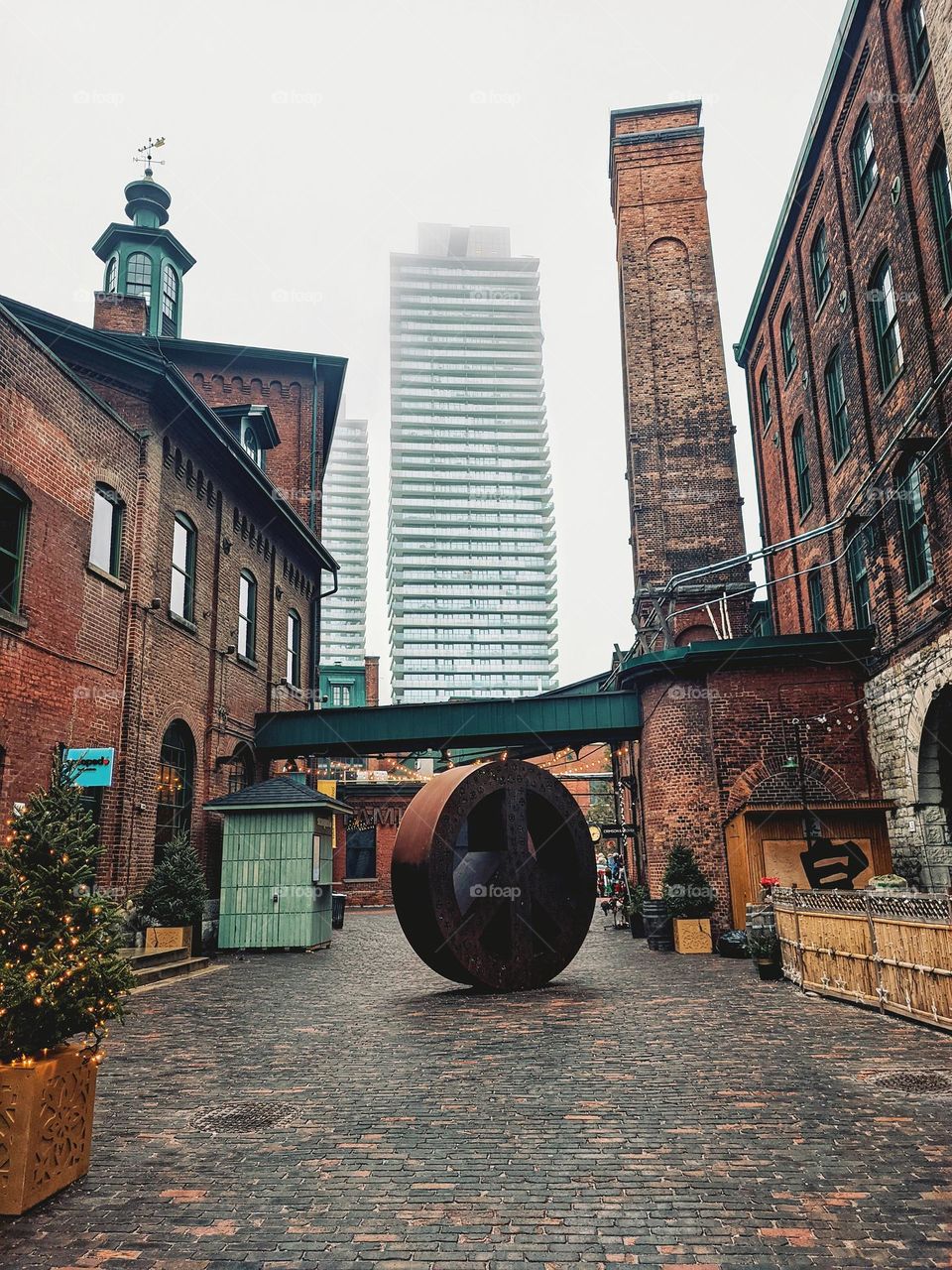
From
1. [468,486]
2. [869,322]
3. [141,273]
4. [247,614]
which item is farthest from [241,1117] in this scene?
[468,486]

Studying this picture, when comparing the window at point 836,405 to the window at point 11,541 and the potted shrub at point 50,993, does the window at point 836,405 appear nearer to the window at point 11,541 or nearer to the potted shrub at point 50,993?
the window at point 11,541

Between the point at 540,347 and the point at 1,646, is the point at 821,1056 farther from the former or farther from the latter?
the point at 540,347

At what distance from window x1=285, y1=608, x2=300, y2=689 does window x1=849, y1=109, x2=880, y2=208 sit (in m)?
17.3

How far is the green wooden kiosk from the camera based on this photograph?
17.8 meters

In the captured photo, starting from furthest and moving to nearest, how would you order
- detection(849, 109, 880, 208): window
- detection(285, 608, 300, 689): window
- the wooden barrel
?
detection(285, 608, 300, 689): window < detection(849, 109, 880, 208): window < the wooden barrel

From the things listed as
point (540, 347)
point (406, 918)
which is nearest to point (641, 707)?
point (406, 918)

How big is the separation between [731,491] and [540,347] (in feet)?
494

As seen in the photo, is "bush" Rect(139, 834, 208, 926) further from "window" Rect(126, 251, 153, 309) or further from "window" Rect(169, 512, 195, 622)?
"window" Rect(126, 251, 153, 309)

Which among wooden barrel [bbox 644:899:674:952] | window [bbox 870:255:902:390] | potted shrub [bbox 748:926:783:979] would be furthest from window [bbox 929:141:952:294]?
wooden barrel [bbox 644:899:674:952]

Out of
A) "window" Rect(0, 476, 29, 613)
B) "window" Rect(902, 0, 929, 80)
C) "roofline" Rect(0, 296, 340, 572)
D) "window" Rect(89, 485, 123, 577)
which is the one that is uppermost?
"window" Rect(902, 0, 929, 80)

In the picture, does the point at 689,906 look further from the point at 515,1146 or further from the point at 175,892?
the point at 515,1146

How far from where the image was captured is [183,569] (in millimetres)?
19375

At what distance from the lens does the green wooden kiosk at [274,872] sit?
17797mm

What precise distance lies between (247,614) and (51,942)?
1849 cm
